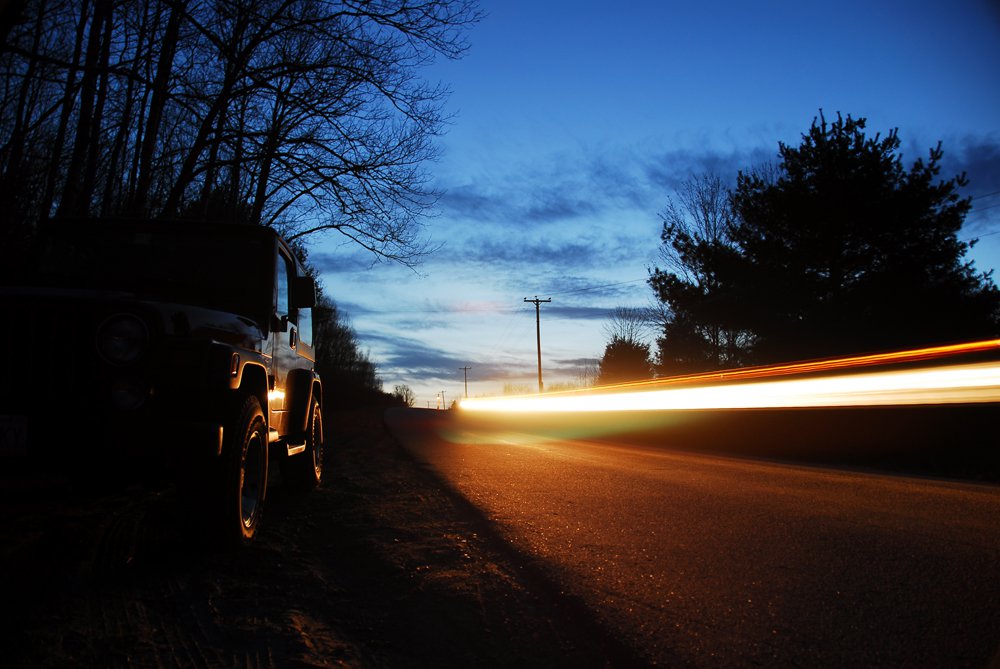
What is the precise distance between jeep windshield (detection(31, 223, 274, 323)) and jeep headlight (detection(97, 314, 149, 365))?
1406 mm

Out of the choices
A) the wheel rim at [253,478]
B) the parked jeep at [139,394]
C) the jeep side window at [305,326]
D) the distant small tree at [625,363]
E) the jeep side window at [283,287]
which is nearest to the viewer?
the parked jeep at [139,394]

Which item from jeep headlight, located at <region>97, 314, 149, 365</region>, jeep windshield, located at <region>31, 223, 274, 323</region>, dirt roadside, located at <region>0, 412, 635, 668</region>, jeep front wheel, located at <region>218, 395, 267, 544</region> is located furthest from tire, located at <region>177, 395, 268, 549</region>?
jeep windshield, located at <region>31, 223, 274, 323</region>

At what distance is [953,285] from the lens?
23.0m

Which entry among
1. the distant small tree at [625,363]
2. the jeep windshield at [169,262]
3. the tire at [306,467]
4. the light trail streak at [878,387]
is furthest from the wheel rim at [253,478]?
the distant small tree at [625,363]

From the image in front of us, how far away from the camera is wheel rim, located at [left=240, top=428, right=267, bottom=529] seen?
4.59 meters

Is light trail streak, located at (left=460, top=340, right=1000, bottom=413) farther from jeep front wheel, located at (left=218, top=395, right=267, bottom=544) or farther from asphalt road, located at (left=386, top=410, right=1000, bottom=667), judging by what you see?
jeep front wheel, located at (left=218, top=395, right=267, bottom=544)

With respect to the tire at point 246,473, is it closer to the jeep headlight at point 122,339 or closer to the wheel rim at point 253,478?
the wheel rim at point 253,478

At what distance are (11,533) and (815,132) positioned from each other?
28.1m

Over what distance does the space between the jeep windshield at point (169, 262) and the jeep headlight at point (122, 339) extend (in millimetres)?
1406

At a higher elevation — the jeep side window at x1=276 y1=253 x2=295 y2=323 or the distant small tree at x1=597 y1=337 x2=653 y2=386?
the distant small tree at x1=597 y1=337 x2=653 y2=386

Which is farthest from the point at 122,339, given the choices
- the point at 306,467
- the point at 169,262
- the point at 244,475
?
the point at 306,467

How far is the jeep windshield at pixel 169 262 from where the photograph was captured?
17.6 feet

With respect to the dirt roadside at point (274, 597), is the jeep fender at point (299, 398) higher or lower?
higher

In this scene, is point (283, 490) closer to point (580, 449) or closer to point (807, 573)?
point (807, 573)
